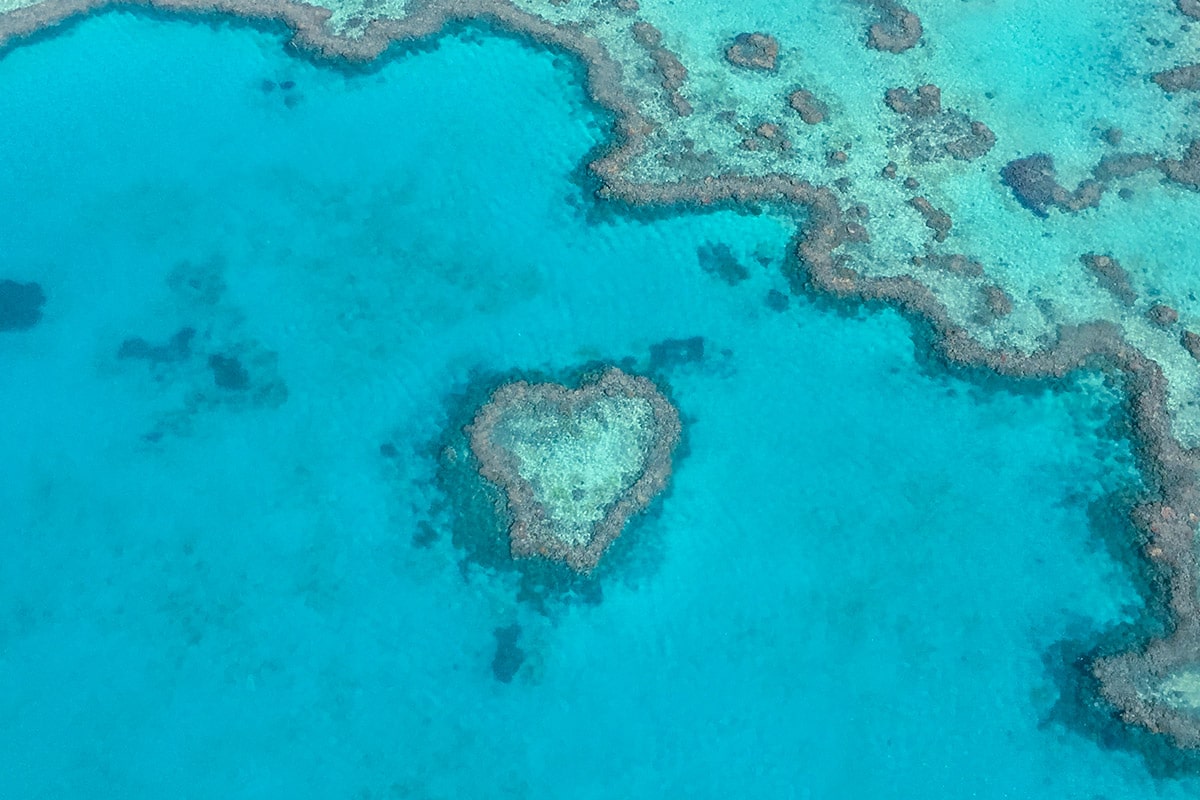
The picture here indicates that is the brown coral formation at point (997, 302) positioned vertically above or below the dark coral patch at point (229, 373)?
above

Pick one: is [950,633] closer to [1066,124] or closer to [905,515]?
[905,515]

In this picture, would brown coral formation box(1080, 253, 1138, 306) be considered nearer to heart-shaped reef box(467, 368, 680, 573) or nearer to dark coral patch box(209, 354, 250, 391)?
heart-shaped reef box(467, 368, 680, 573)

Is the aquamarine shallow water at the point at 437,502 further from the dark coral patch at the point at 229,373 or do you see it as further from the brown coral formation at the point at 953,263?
the brown coral formation at the point at 953,263

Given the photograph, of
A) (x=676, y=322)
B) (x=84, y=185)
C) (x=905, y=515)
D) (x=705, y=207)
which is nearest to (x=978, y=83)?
(x=705, y=207)

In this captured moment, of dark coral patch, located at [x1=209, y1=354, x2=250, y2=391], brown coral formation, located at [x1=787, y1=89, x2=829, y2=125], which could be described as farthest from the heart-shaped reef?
brown coral formation, located at [x1=787, y1=89, x2=829, y2=125]

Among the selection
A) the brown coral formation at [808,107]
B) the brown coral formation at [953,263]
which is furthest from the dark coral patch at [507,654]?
the brown coral formation at [808,107]
